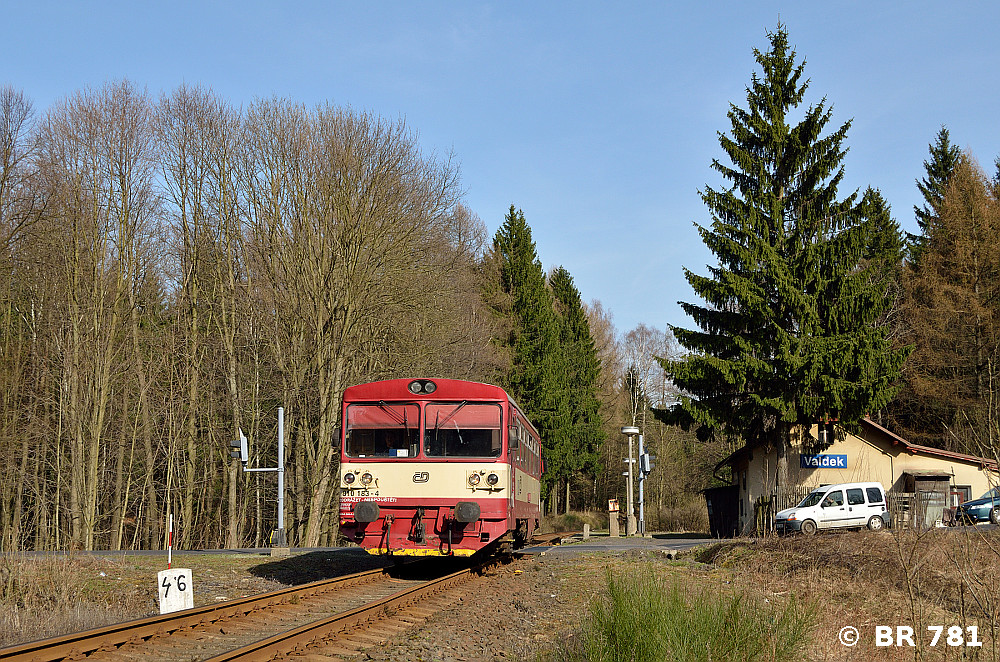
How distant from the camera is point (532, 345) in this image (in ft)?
167

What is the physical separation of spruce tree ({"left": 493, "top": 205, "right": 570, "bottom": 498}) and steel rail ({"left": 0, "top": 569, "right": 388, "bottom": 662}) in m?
38.6

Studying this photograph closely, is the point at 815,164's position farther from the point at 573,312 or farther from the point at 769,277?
the point at 573,312

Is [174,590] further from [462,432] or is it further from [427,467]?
[462,432]

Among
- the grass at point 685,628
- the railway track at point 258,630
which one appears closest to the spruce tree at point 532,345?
the railway track at point 258,630

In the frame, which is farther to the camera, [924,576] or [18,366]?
[18,366]

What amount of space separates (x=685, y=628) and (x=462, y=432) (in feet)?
27.7

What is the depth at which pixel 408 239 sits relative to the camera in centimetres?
3170

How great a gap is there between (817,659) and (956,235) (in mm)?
32771

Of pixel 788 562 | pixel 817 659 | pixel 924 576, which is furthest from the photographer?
pixel 788 562

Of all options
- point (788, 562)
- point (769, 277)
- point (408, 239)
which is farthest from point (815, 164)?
point (788, 562)

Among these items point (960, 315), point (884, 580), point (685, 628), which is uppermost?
point (960, 315)

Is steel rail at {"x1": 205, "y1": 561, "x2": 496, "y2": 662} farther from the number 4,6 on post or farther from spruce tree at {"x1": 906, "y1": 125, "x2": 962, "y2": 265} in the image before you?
spruce tree at {"x1": 906, "y1": 125, "x2": 962, "y2": 265}

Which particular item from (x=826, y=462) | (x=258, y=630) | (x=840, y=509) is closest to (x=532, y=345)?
(x=826, y=462)

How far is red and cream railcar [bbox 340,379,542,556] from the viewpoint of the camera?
14.6m
